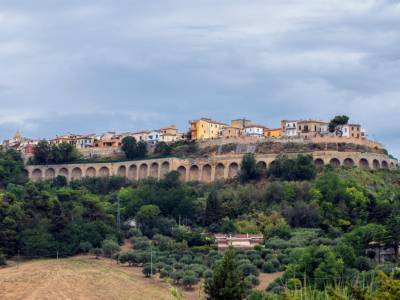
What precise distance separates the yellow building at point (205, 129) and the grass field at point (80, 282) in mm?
35214

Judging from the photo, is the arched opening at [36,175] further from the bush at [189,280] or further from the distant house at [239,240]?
the bush at [189,280]

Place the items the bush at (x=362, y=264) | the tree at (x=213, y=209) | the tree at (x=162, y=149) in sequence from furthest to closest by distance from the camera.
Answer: the tree at (x=162, y=149) < the tree at (x=213, y=209) < the bush at (x=362, y=264)

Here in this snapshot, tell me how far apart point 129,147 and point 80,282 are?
38.2 metres

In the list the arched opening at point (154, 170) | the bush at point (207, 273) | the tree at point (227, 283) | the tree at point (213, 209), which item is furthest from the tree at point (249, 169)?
the tree at point (227, 283)

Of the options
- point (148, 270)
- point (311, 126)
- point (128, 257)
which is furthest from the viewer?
point (311, 126)

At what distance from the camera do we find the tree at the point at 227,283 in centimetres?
3644

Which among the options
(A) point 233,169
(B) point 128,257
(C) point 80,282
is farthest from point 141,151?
(C) point 80,282

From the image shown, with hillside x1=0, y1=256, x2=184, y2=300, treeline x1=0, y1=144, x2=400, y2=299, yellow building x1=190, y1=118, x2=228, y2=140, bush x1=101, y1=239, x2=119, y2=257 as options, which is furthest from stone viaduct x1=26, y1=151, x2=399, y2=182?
hillside x1=0, y1=256, x2=184, y2=300

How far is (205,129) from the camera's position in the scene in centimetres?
9856

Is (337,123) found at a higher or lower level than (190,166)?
higher

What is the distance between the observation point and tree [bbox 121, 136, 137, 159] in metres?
95.4

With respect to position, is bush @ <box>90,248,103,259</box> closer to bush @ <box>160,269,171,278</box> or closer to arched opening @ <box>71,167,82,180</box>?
bush @ <box>160,269,171,278</box>

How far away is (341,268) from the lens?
54781 millimetres

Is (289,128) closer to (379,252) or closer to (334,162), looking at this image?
(334,162)
